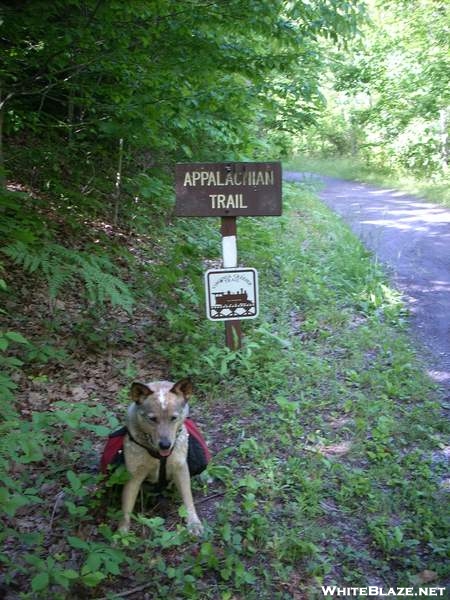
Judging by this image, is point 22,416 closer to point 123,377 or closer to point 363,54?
point 123,377

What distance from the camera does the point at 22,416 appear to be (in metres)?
4.39

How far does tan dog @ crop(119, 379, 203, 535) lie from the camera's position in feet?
10.8

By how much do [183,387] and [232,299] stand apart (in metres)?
2.03

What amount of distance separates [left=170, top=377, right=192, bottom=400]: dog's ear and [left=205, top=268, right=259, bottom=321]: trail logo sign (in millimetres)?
1920

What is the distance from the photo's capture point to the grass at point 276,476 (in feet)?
10.1

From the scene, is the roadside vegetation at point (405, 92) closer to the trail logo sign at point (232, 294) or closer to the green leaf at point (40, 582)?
the trail logo sign at point (232, 294)

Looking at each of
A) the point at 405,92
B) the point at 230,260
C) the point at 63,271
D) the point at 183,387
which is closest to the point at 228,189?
the point at 230,260

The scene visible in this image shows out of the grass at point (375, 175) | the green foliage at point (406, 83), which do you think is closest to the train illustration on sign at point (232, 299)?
the grass at point (375, 175)

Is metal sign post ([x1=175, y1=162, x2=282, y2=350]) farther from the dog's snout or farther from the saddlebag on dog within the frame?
the dog's snout

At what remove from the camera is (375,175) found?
894 inches

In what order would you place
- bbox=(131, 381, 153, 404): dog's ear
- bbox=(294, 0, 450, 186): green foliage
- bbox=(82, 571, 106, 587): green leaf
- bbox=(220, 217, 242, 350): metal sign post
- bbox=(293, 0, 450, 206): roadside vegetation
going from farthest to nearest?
bbox=(294, 0, 450, 186): green foliage < bbox=(293, 0, 450, 206): roadside vegetation < bbox=(220, 217, 242, 350): metal sign post < bbox=(131, 381, 153, 404): dog's ear < bbox=(82, 571, 106, 587): green leaf

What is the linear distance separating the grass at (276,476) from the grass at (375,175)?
34.0 feet

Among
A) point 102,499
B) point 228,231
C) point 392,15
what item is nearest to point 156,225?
point 228,231

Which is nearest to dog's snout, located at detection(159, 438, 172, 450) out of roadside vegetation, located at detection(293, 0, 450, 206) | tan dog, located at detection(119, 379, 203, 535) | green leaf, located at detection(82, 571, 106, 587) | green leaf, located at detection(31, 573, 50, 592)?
tan dog, located at detection(119, 379, 203, 535)
